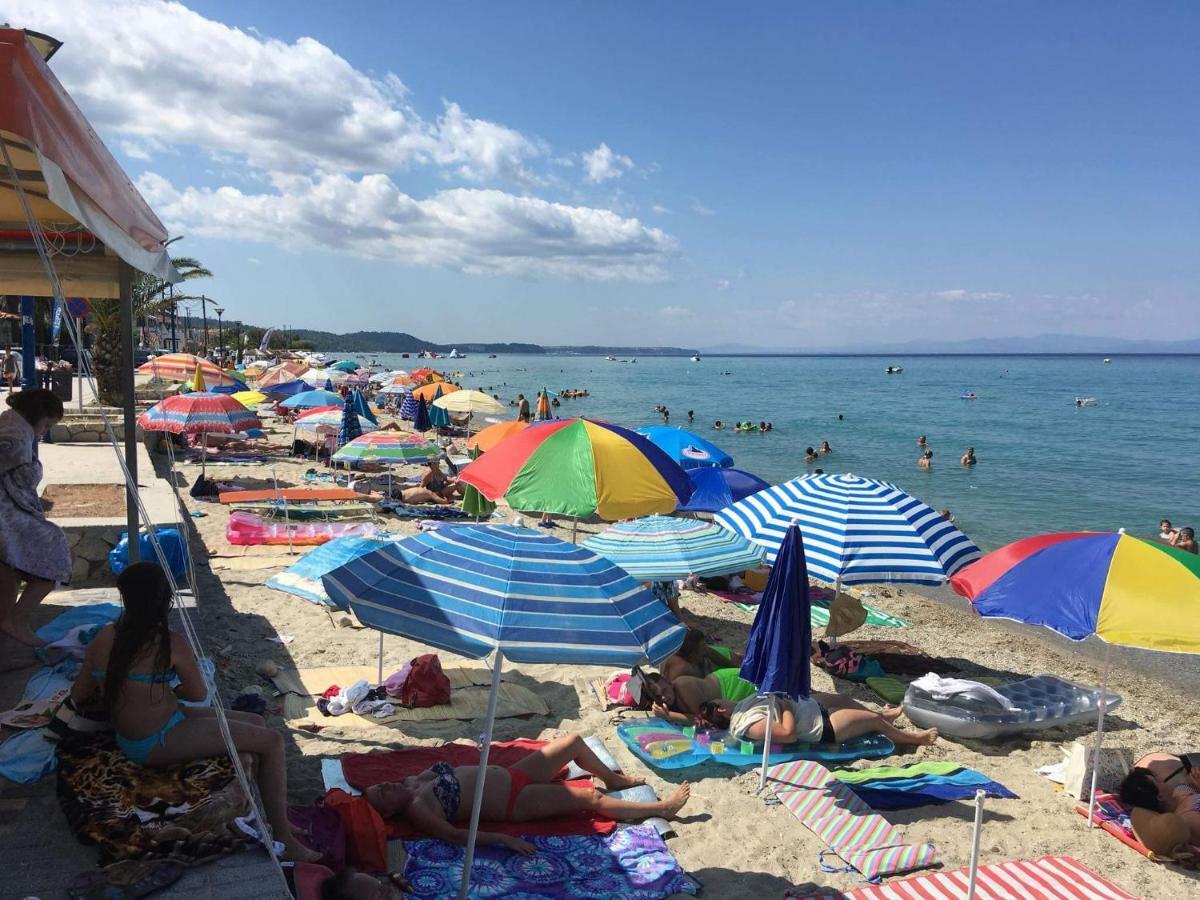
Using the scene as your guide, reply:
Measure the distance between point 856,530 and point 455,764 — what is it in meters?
3.89

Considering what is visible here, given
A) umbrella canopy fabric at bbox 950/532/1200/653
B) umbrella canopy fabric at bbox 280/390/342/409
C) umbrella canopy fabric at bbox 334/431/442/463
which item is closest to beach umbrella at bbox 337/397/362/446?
umbrella canopy fabric at bbox 280/390/342/409

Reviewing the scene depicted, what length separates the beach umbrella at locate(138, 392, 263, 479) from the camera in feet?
42.9

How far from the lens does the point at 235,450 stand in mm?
20516

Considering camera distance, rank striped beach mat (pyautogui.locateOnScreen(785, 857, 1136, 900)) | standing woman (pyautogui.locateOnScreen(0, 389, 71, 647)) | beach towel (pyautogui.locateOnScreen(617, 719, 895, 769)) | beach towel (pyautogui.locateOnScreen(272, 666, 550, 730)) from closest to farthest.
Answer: striped beach mat (pyautogui.locateOnScreen(785, 857, 1136, 900)) < standing woman (pyautogui.locateOnScreen(0, 389, 71, 647)) < beach towel (pyautogui.locateOnScreen(617, 719, 895, 769)) < beach towel (pyautogui.locateOnScreen(272, 666, 550, 730))

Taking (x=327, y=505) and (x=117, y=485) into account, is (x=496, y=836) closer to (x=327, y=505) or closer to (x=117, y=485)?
(x=117, y=485)

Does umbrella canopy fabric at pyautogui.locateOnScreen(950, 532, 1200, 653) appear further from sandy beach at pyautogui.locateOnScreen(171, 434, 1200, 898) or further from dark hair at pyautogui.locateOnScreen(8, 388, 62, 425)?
dark hair at pyautogui.locateOnScreen(8, 388, 62, 425)

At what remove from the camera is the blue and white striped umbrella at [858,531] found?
6793 millimetres

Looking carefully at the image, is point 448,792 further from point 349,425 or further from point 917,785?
point 349,425

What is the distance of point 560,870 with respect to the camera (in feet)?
13.7

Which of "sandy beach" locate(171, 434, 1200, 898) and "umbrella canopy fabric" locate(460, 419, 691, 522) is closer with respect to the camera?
"sandy beach" locate(171, 434, 1200, 898)

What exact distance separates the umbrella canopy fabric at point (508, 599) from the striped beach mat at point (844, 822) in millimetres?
2059

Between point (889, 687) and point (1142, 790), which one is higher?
point (1142, 790)

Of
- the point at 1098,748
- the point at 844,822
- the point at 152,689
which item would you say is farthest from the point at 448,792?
the point at 1098,748

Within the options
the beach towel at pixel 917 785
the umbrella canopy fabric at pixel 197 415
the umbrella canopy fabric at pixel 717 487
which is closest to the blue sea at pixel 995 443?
the umbrella canopy fabric at pixel 717 487
